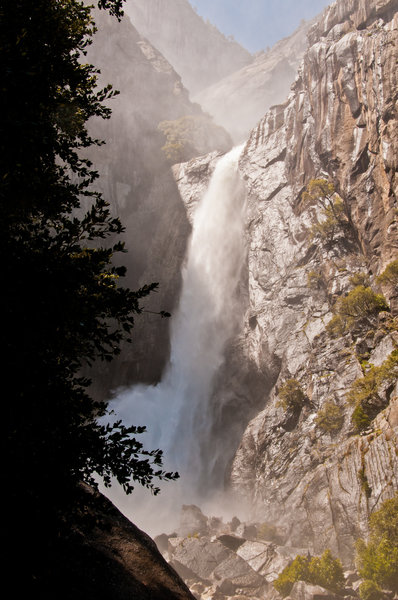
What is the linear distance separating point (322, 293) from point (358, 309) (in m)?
4.65

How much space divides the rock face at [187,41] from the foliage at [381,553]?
5463 inches

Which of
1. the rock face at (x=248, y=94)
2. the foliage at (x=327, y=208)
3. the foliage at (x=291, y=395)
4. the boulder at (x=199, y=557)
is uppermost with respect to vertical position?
the rock face at (x=248, y=94)

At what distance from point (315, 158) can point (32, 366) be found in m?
33.8

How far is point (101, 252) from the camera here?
5.52m

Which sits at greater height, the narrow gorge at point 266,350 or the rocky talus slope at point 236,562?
the narrow gorge at point 266,350

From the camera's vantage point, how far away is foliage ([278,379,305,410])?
24609 millimetres

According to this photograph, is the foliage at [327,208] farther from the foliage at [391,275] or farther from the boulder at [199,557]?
the boulder at [199,557]

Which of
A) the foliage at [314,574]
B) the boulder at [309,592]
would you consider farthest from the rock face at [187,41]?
the boulder at [309,592]

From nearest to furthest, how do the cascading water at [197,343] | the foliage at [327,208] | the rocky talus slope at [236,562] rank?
the rocky talus slope at [236,562], the foliage at [327,208], the cascading water at [197,343]

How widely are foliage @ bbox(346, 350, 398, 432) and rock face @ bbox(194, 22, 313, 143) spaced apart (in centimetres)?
8241

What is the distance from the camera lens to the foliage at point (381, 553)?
1381 centimetres

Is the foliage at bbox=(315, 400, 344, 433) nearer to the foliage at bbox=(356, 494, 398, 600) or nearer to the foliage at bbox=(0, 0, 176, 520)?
the foliage at bbox=(356, 494, 398, 600)

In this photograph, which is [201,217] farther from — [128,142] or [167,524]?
[167,524]

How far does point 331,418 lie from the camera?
21.6 m
